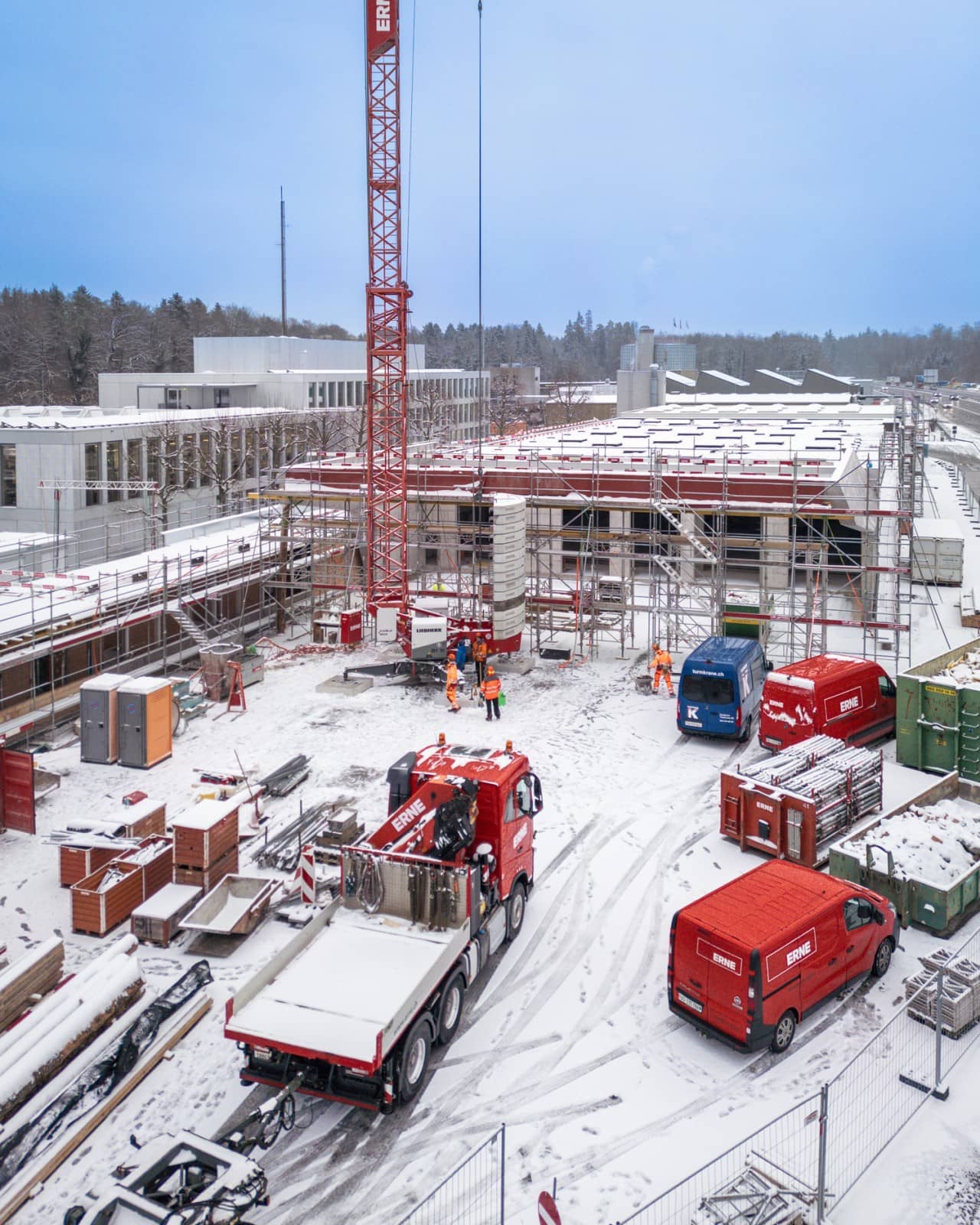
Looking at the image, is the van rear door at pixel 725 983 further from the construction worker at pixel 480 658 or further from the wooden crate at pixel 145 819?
the construction worker at pixel 480 658

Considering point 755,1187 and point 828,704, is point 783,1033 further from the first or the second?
point 828,704

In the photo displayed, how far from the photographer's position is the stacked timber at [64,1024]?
9188 millimetres

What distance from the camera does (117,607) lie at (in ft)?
71.7

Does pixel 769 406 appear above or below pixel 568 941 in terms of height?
→ above

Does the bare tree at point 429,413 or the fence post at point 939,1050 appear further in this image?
the bare tree at point 429,413

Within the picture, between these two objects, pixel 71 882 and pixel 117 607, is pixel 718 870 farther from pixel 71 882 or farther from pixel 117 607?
pixel 117 607

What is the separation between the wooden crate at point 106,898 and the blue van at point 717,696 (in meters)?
10.5

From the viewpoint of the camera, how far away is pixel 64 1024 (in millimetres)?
9773

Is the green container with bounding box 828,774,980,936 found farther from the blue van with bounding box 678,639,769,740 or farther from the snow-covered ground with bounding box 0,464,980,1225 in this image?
the blue van with bounding box 678,639,769,740

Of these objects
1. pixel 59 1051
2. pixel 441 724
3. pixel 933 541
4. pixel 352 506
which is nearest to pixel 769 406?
pixel 933 541

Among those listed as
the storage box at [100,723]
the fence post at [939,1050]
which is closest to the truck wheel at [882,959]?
the fence post at [939,1050]

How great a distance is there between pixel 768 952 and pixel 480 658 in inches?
539

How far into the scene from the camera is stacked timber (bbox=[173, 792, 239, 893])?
43.1 ft

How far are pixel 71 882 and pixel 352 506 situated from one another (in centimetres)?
2072
